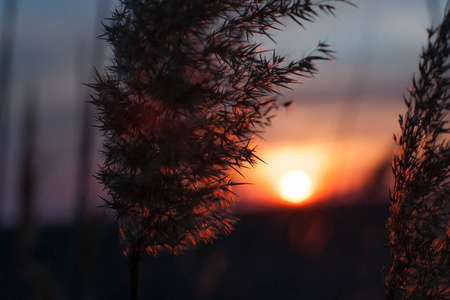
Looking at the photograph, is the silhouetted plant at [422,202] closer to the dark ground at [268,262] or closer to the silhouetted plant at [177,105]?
the silhouetted plant at [177,105]

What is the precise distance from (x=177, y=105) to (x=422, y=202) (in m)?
1.08

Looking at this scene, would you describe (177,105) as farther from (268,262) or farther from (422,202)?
(268,262)

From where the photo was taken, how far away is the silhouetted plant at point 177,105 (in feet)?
6.18

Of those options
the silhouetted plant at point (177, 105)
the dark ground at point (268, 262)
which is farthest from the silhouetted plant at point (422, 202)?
the dark ground at point (268, 262)

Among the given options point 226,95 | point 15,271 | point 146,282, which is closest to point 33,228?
point 15,271

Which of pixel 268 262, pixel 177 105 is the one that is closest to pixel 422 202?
pixel 177 105

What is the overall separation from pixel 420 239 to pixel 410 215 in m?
0.10

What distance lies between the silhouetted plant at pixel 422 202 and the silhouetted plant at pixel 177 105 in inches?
16.7

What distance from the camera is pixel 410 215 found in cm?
191

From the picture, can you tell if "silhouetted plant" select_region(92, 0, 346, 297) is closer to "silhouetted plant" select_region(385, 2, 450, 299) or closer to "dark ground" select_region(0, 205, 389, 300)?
"silhouetted plant" select_region(385, 2, 450, 299)

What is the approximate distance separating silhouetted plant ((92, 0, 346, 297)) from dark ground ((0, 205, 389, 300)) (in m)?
2.46

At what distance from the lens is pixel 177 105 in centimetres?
188

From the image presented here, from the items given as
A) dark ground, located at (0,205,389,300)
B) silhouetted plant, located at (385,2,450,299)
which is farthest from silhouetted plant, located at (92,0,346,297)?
dark ground, located at (0,205,389,300)

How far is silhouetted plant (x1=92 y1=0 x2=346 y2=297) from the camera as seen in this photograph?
1884mm
